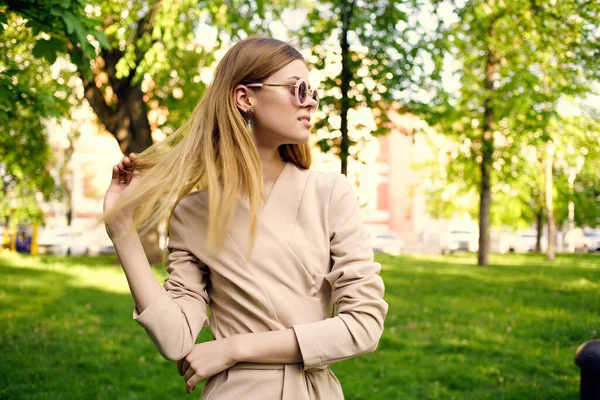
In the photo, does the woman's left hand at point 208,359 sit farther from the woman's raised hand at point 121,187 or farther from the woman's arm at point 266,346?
the woman's raised hand at point 121,187

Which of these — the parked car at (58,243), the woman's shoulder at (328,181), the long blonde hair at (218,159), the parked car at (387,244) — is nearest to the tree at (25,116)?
the long blonde hair at (218,159)

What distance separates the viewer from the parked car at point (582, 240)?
44.7 metres

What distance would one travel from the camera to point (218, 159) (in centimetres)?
208

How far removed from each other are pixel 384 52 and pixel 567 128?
1599 cm

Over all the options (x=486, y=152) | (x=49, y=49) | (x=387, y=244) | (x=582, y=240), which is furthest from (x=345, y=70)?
(x=582, y=240)

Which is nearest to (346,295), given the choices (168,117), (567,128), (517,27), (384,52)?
(384,52)

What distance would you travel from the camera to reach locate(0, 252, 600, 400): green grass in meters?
6.34

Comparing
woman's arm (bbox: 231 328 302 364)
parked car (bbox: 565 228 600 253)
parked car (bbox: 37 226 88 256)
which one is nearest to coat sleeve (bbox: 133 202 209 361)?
woman's arm (bbox: 231 328 302 364)

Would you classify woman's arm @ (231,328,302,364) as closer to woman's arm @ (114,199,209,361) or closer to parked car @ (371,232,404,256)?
woman's arm @ (114,199,209,361)

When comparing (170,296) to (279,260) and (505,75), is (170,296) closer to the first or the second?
(279,260)

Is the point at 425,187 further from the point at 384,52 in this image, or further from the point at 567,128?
the point at 384,52

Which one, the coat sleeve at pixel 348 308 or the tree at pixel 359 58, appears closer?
the coat sleeve at pixel 348 308

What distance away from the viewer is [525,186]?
95.3 ft

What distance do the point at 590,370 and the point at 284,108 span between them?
1.94 m
